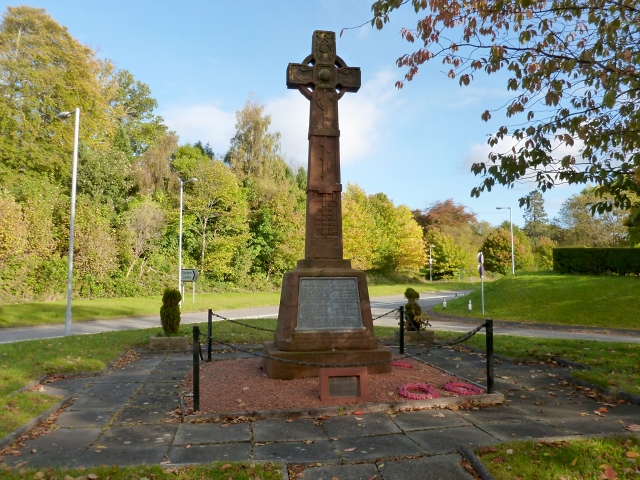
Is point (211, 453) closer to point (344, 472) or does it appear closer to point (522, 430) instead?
point (344, 472)

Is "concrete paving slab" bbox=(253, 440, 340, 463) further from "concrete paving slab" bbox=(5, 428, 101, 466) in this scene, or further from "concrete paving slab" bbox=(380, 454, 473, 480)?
"concrete paving slab" bbox=(5, 428, 101, 466)

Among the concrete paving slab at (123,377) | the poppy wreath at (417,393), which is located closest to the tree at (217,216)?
the concrete paving slab at (123,377)

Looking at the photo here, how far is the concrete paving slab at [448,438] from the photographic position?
4.89m

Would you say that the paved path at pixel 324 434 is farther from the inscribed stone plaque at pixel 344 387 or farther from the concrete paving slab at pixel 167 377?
the concrete paving slab at pixel 167 377

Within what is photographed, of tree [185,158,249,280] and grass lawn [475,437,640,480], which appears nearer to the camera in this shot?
grass lawn [475,437,640,480]

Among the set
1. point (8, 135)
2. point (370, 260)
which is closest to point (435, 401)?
point (8, 135)

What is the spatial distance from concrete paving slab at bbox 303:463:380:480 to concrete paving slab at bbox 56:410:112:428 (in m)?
3.03

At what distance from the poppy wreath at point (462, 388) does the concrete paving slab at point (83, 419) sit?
15.7 feet

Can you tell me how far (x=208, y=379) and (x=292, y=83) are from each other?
5.51 metres

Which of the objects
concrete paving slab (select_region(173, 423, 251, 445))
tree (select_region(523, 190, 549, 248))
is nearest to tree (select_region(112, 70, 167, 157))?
concrete paving slab (select_region(173, 423, 251, 445))

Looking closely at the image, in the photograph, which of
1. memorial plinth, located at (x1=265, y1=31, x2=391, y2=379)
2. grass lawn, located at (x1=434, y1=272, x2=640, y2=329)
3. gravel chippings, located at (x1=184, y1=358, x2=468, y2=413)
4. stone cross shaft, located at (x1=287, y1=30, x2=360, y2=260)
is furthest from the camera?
grass lawn, located at (x1=434, y1=272, x2=640, y2=329)

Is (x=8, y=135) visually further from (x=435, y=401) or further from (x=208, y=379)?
(x=435, y=401)

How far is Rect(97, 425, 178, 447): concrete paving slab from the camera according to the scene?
16.9 feet

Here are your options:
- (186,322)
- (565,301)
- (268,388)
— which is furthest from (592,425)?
(565,301)
